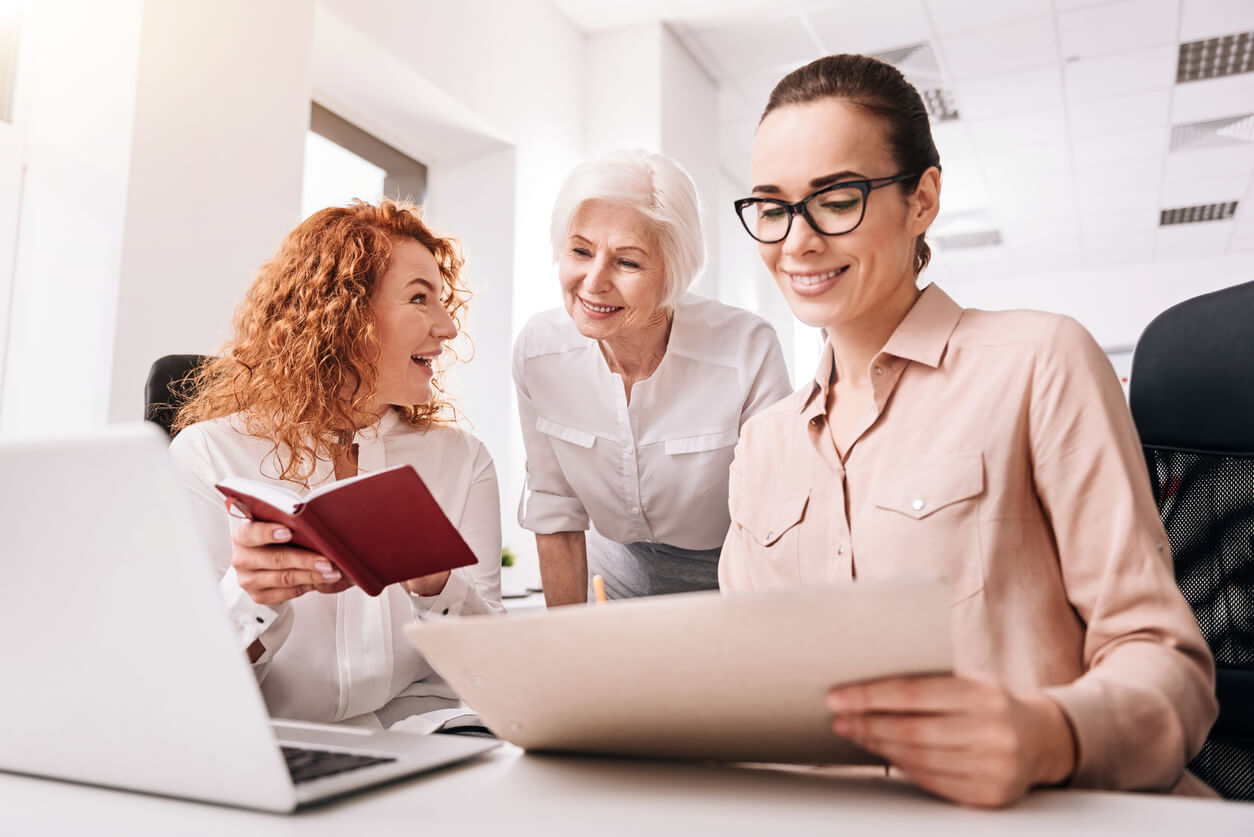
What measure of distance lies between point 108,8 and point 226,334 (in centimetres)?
85

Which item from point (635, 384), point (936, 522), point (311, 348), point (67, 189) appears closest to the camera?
point (936, 522)

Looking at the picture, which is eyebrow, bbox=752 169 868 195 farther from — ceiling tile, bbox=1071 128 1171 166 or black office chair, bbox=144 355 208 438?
ceiling tile, bbox=1071 128 1171 166

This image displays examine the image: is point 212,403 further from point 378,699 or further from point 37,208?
point 37,208

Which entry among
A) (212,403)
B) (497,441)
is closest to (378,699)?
(212,403)

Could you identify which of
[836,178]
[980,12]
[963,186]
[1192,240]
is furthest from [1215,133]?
[836,178]

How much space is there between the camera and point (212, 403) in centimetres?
154

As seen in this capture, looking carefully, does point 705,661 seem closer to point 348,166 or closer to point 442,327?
point 442,327

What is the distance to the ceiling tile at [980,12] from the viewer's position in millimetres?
4148

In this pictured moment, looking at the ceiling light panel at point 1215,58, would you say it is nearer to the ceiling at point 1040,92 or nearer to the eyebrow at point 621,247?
the ceiling at point 1040,92

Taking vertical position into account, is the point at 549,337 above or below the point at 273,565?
above

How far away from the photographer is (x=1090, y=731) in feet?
1.96

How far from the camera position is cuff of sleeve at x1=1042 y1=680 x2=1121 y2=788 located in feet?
1.93

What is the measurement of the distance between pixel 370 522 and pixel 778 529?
1.55 feet

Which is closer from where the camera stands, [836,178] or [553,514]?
[836,178]
